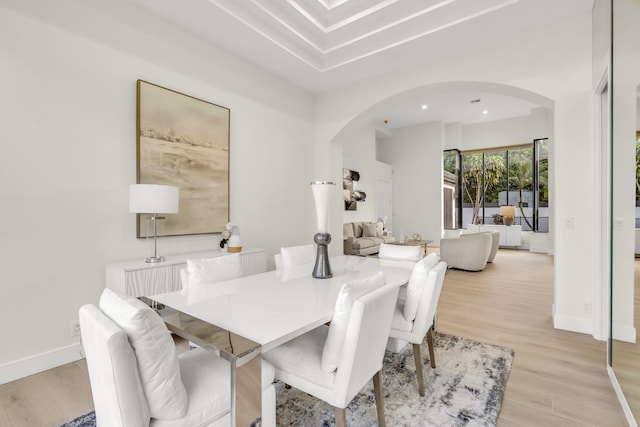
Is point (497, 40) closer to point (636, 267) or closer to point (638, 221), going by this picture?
point (638, 221)

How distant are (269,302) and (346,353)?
1.74 ft

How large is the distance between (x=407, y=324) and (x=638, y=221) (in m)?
1.36

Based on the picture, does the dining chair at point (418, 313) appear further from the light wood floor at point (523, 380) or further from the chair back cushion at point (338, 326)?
the chair back cushion at point (338, 326)

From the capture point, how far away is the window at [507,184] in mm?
8422

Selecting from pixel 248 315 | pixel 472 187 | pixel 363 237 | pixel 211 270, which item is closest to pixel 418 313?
pixel 248 315

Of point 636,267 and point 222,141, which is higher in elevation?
point 222,141

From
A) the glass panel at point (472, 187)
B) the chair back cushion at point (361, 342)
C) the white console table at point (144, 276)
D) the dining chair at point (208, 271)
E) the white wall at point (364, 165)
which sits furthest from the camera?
the glass panel at point (472, 187)

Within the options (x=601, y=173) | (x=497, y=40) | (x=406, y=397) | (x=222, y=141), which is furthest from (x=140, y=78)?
(x=601, y=173)

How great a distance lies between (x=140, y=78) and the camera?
111 inches

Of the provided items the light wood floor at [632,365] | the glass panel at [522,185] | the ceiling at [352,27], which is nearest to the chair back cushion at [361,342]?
the light wood floor at [632,365]

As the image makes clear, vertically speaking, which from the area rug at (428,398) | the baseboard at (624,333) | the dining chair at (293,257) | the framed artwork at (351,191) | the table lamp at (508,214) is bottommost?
the area rug at (428,398)

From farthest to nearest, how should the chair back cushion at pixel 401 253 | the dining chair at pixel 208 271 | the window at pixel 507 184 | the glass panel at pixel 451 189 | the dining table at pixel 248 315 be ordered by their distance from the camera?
the glass panel at pixel 451 189 < the window at pixel 507 184 < the chair back cushion at pixel 401 253 < the dining chair at pixel 208 271 < the dining table at pixel 248 315

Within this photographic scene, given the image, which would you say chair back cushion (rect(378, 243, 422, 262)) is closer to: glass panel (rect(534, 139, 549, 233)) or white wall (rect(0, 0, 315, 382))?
white wall (rect(0, 0, 315, 382))

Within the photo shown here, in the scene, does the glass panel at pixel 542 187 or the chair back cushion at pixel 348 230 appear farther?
the glass panel at pixel 542 187
